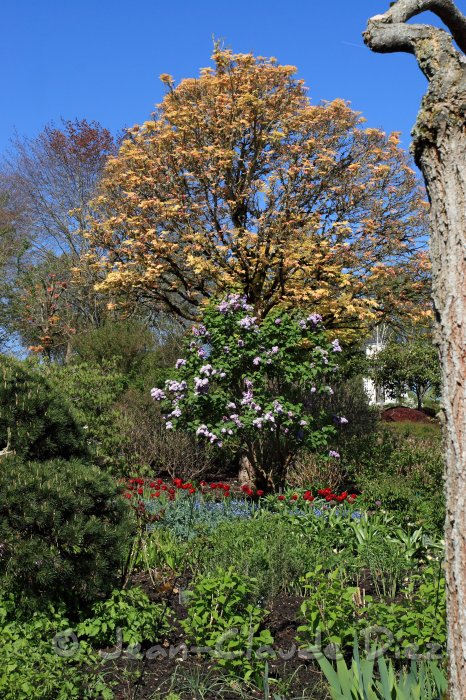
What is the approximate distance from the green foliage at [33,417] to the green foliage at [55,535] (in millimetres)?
220

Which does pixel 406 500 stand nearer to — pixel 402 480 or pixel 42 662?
pixel 402 480

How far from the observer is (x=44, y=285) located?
21719 millimetres

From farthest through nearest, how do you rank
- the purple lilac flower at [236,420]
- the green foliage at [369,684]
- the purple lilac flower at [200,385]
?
the purple lilac flower at [200,385] < the purple lilac flower at [236,420] < the green foliage at [369,684]

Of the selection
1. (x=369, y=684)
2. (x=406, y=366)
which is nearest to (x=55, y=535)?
(x=369, y=684)

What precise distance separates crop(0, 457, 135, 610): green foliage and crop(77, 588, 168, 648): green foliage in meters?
Result: 0.13

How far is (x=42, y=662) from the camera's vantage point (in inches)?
150

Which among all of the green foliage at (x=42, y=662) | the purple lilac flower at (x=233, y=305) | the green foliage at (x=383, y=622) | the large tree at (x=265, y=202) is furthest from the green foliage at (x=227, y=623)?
the large tree at (x=265, y=202)

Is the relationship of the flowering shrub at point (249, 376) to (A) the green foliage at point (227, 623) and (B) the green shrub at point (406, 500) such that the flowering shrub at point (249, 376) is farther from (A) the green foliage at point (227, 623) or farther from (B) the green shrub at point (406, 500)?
(A) the green foliage at point (227, 623)

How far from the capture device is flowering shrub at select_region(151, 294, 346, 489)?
859 centimetres

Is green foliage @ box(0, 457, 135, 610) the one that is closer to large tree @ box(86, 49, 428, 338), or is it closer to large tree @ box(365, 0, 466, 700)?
large tree @ box(365, 0, 466, 700)

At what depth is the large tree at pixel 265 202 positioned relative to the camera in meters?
10.8

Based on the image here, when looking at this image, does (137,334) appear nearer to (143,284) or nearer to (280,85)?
(143,284)

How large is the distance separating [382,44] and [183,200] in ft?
27.2

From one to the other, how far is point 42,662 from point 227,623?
38.9 inches
